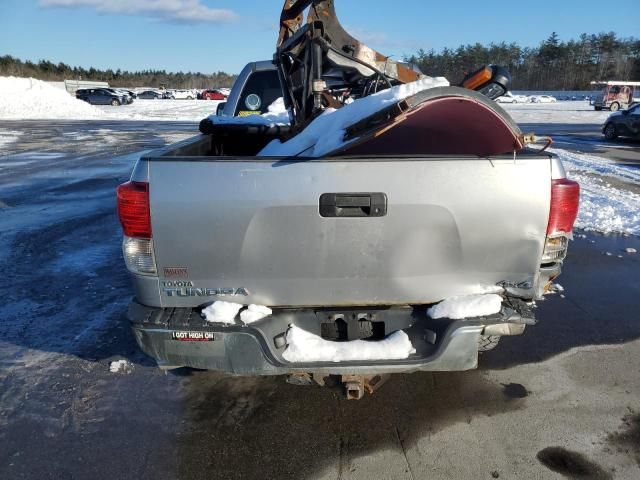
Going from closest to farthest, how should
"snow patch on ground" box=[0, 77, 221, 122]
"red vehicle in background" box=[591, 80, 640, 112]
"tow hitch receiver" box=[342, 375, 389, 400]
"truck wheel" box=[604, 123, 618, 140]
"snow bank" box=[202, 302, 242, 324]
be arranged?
1. "snow bank" box=[202, 302, 242, 324]
2. "tow hitch receiver" box=[342, 375, 389, 400]
3. "truck wheel" box=[604, 123, 618, 140]
4. "snow patch on ground" box=[0, 77, 221, 122]
5. "red vehicle in background" box=[591, 80, 640, 112]

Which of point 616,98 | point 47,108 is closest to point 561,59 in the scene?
point 616,98

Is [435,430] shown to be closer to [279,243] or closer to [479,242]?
[479,242]

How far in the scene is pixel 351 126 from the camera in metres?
2.38

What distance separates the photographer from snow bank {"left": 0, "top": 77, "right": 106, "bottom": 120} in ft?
114

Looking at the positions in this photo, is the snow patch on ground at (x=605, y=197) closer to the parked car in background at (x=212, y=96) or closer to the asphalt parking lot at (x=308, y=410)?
the asphalt parking lot at (x=308, y=410)

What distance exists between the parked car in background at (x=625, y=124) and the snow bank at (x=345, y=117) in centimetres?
1940

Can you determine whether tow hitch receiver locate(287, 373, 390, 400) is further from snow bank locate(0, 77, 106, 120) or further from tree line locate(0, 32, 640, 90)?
tree line locate(0, 32, 640, 90)

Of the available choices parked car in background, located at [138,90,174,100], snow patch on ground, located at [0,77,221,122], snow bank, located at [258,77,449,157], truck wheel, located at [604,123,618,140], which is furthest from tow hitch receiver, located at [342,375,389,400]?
parked car in background, located at [138,90,174,100]

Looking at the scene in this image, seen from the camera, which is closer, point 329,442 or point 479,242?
point 479,242

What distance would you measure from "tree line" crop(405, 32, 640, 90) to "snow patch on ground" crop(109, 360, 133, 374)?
8620 centimetres

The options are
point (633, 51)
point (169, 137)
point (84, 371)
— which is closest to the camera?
point (84, 371)

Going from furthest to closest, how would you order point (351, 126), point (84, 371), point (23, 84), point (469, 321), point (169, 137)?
point (23, 84) → point (169, 137) → point (84, 371) → point (469, 321) → point (351, 126)

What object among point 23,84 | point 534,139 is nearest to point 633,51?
point 23,84

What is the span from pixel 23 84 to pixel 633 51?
96036 mm
